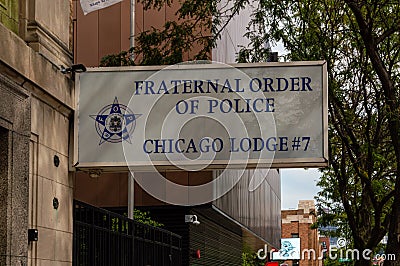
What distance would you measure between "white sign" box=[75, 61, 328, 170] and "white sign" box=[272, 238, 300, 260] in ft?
194

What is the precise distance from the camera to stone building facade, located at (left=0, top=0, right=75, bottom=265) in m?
10.0

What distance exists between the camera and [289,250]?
77.7 meters

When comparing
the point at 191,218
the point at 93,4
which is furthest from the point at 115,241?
the point at 191,218

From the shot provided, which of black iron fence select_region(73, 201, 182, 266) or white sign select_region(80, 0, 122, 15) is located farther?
white sign select_region(80, 0, 122, 15)

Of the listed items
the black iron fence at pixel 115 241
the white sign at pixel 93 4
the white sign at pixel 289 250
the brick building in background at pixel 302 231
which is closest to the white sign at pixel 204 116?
the black iron fence at pixel 115 241

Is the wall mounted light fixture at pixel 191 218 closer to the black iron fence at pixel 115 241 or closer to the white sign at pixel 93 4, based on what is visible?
the black iron fence at pixel 115 241

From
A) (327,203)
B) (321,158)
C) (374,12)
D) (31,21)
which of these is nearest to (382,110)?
(374,12)

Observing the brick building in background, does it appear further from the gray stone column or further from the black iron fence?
the gray stone column

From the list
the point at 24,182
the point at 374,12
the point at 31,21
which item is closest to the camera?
the point at 24,182

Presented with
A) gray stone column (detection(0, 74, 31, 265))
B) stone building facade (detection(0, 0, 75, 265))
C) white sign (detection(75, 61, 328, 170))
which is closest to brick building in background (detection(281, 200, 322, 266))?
white sign (detection(75, 61, 328, 170))

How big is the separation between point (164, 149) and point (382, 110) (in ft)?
35.7

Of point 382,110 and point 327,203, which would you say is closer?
point 382,110

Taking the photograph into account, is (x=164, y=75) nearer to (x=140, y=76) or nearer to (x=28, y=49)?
(x=140, y=76)

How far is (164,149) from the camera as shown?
1191cm
